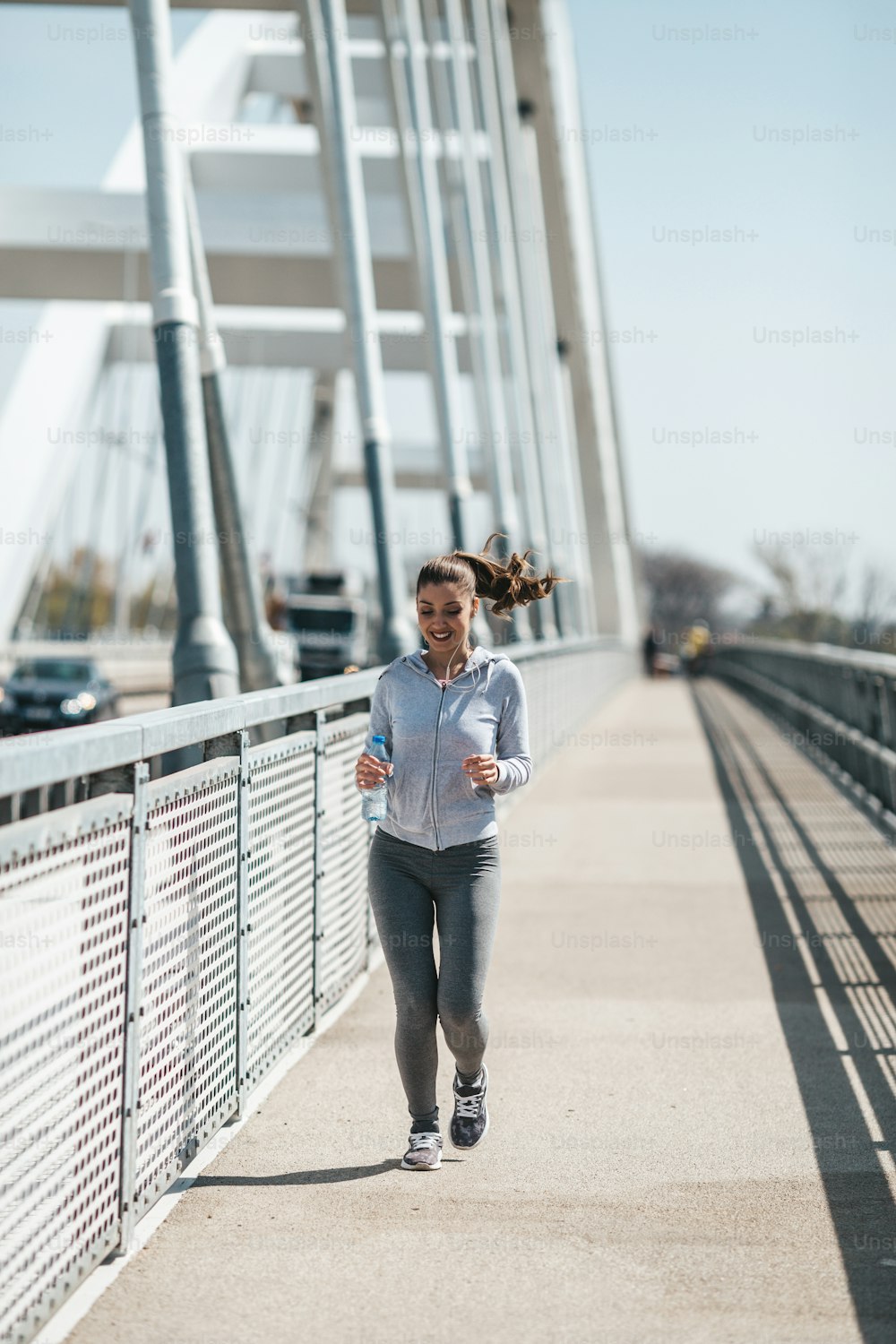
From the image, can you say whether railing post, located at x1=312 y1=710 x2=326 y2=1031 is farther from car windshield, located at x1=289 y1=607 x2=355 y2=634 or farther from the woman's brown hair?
car windshield, located at x1=289 y1=607 x2=355 y2=634

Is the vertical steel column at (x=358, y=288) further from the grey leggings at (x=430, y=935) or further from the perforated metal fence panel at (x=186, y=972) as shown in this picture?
the grey leggings at (x=430, y=935)

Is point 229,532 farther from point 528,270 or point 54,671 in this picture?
point 528,270

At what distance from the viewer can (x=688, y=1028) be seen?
21.2 feet

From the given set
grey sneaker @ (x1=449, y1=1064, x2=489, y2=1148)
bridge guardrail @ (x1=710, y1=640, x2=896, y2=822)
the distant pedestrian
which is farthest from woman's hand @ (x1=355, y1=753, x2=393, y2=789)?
the distant pedestrian

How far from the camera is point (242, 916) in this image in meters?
5.02

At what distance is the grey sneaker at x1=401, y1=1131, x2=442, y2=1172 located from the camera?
464 centimetres

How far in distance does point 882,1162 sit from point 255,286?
91.8ft

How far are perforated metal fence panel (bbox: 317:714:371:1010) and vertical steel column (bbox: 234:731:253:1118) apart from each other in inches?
46.4

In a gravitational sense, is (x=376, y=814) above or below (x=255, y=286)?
below

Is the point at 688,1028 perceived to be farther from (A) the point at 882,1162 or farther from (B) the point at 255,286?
(B) the point at 255,286

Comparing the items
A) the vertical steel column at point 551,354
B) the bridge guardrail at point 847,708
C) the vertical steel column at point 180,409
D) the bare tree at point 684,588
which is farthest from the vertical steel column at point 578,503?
the bare tree at point 684,588

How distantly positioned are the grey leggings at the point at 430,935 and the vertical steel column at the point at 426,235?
725 inches

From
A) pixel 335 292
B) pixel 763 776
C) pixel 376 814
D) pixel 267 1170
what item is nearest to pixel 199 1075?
pixel 267 1170

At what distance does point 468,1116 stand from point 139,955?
4.24 feet
